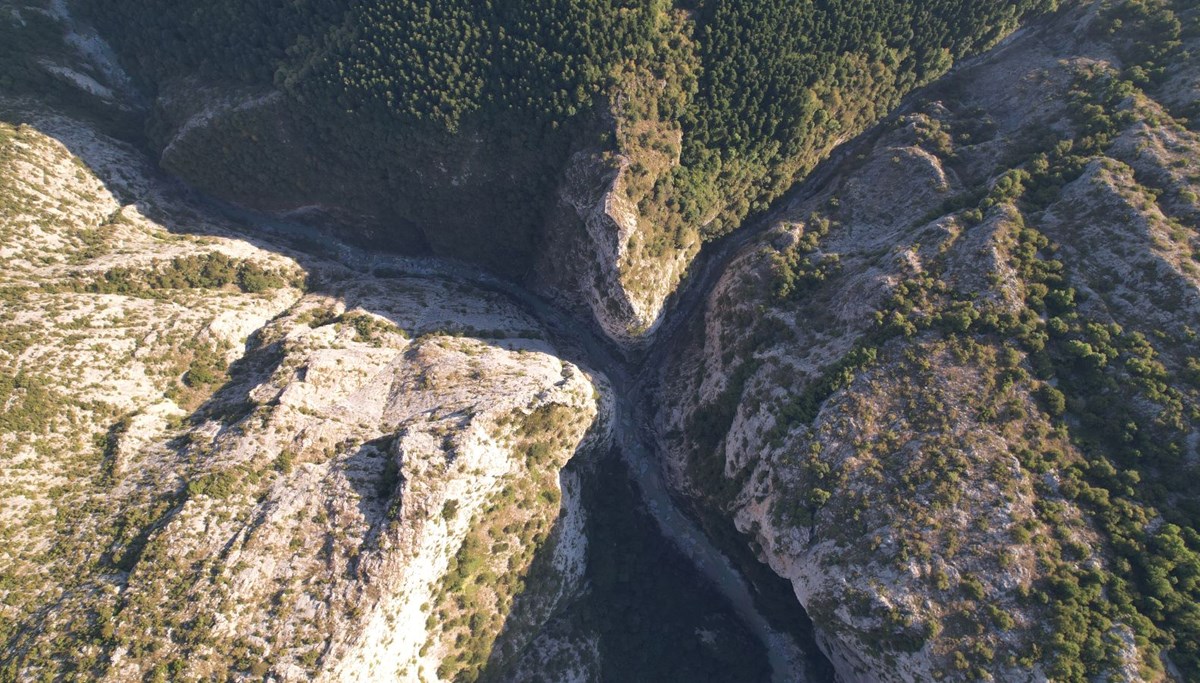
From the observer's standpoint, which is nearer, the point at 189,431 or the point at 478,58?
the point at 189,431

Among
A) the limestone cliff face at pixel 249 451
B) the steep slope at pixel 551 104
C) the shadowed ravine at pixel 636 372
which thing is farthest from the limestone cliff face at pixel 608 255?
the limestone cliff face at pixel 249 451

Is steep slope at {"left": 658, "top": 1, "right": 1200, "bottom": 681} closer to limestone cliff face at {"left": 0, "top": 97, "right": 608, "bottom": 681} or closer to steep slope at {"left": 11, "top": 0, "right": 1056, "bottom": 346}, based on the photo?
steep slope at {"left": 11, "top": 0, "right": 1056, "bottom": 346}

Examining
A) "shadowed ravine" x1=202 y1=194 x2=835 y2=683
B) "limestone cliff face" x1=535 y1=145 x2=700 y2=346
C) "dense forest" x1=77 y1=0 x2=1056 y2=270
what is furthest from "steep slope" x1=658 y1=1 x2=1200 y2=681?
"limestone cliff face" x1=535 y1=145 x2=700 y2=346

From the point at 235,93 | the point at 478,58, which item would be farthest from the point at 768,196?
the point at 235,93

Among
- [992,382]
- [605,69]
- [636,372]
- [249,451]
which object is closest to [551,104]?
[605,69]

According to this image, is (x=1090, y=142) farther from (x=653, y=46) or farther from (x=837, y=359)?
(x=653, y=46)

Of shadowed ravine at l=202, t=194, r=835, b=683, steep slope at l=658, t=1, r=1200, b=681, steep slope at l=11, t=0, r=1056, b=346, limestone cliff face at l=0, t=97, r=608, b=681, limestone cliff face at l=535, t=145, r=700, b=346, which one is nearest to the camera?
steep slope at l=658, t=1, r=1200, b=681
